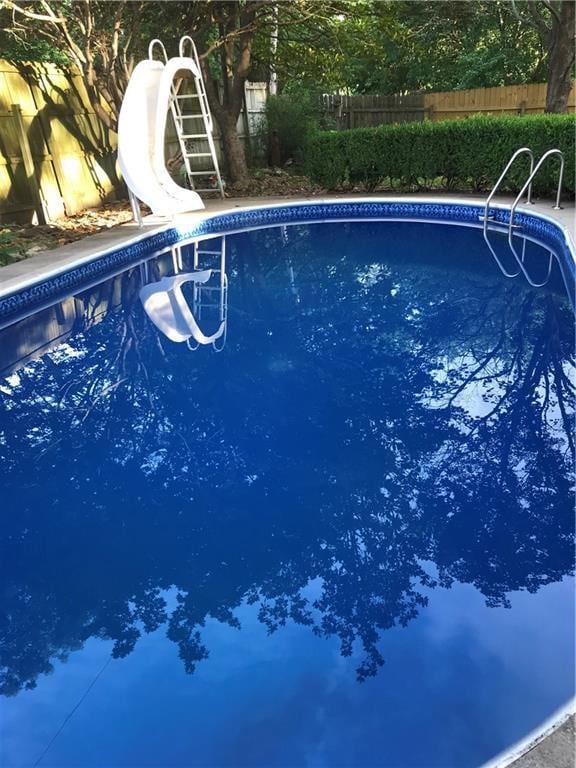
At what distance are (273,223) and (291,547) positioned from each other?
7307mm

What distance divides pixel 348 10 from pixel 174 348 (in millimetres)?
7836

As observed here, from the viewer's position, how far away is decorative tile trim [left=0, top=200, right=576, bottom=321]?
18.6ft

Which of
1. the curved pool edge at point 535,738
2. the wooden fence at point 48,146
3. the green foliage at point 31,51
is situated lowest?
the curved pool edge at point 535,738

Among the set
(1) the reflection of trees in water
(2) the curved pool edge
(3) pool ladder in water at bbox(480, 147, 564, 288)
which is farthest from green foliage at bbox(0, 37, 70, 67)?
(2) the curved pool edge

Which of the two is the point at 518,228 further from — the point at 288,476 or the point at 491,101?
the point at 491,101

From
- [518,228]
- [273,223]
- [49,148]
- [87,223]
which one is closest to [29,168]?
[49,148]

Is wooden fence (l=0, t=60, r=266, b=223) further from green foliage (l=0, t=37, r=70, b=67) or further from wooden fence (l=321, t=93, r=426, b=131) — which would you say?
wooden fence (l=321, t=93, r=426, b=131)

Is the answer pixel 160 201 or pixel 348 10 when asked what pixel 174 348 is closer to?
pixel 160 201

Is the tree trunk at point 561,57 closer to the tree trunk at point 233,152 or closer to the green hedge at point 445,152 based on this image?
the green hedge at point 445,152

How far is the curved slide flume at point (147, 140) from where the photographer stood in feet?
23.2

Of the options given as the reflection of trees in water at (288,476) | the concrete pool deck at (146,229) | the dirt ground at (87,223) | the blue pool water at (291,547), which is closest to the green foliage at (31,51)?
the dirt ground at (87,223)

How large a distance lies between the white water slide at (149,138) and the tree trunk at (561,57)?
222 inches

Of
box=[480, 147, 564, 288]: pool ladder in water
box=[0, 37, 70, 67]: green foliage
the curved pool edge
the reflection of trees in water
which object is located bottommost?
the reflection of trees in water

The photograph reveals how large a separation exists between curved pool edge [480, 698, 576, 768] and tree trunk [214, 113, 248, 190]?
1043 cm
